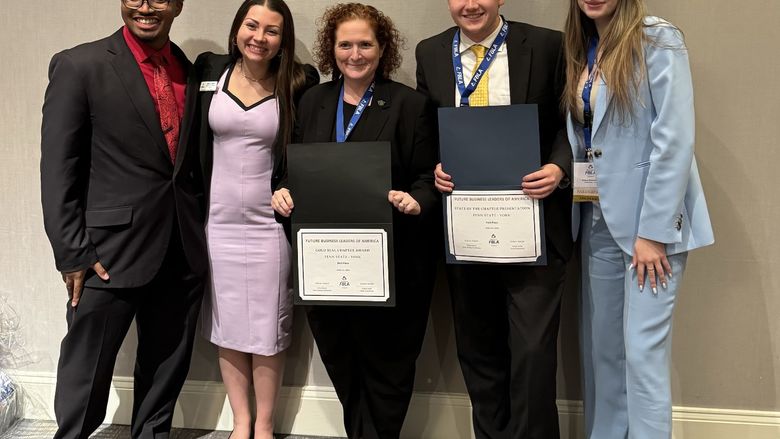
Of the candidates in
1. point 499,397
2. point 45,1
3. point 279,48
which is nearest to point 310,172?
point 279,48

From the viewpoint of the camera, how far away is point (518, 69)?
1849 mm

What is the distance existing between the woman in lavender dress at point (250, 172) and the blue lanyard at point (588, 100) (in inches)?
36.7

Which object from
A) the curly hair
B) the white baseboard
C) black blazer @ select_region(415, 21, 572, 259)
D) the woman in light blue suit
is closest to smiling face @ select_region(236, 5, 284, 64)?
the curly hair

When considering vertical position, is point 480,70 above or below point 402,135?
above

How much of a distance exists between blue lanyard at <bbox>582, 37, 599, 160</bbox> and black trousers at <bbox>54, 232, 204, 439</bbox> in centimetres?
138

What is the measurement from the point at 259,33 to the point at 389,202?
71 centimetres

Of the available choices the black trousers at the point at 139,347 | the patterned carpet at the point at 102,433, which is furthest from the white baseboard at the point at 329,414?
the black trousers at the point at 139,347

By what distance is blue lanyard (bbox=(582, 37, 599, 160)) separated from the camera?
179 cm

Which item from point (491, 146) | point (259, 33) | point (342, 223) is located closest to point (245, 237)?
point (342, 223)

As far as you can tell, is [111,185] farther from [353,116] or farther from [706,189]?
[706,189]

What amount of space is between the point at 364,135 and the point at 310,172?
21 cm

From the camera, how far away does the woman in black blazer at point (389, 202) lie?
6.31 ft

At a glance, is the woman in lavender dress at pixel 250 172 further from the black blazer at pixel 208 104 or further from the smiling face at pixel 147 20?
the smiling face at pixel 147 20

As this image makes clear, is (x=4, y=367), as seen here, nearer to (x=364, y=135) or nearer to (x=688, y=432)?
(x=364, y=135)
